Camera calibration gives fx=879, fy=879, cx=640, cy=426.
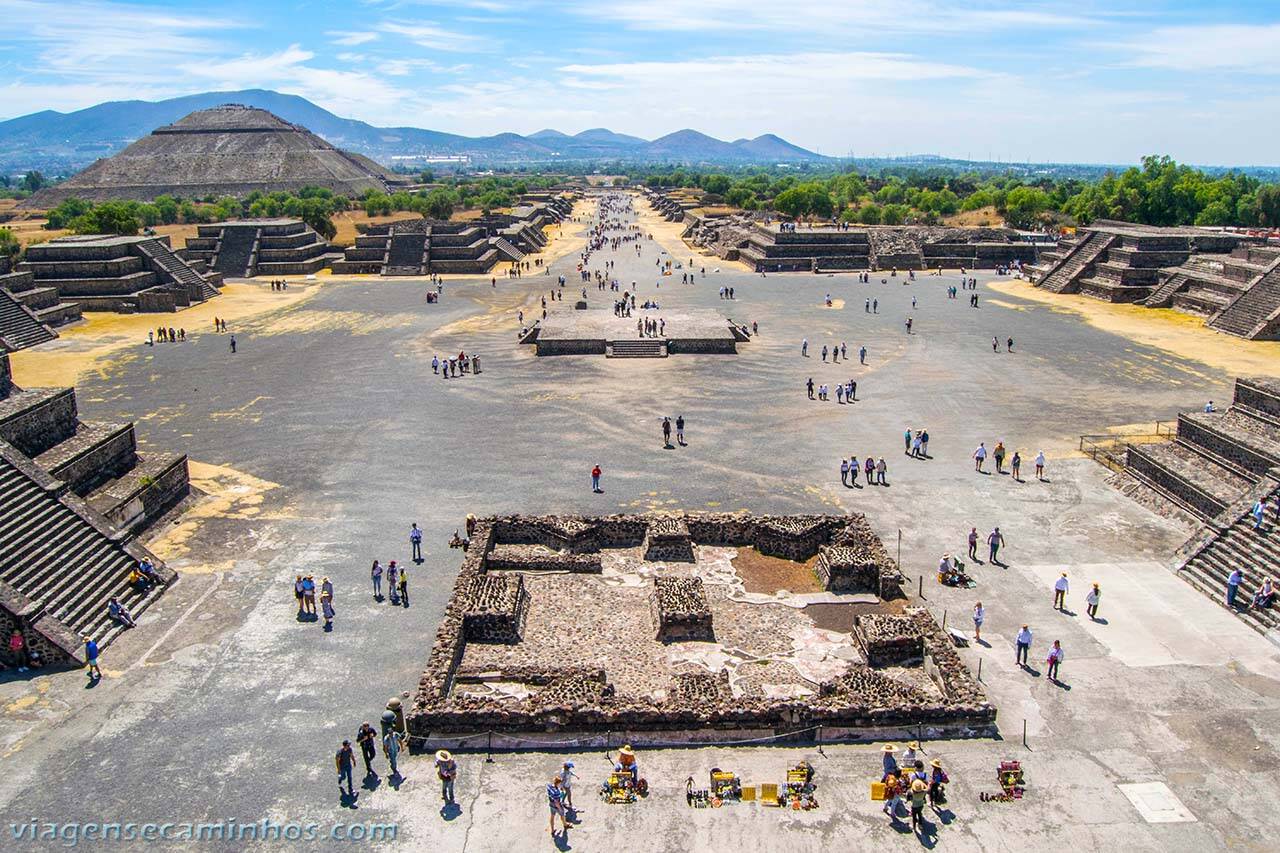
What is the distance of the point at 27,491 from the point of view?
21.8 meters

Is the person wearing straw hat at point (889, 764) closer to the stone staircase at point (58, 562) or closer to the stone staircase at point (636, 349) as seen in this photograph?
the stone staircase at point (58, 562)

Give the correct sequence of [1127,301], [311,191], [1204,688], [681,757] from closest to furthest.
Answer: [681,757] → [1204,688] → [1127,301] → [311,191]

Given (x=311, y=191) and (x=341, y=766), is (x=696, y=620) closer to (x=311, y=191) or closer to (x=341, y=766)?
(x=341, y=766)

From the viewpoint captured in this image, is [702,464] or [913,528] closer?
[913,528]

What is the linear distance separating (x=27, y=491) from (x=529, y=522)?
1243cm

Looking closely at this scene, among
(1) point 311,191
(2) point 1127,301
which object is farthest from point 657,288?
(1) point 311,191

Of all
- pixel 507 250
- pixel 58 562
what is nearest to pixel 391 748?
pixel 58 562

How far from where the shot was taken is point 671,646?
1936 cm

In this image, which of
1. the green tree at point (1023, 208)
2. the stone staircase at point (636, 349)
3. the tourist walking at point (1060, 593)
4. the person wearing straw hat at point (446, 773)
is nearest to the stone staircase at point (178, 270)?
the stone staircase at point (636, 349)

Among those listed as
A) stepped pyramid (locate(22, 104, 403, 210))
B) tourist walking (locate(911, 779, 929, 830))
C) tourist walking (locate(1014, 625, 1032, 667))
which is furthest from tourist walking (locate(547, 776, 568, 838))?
stepped pyramid (locate(22, 104, 403, 210))

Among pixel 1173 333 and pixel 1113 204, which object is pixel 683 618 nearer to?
pixel 1173 333

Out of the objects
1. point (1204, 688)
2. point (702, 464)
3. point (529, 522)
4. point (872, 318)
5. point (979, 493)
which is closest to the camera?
point (1204, 688)

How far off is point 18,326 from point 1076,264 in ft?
246

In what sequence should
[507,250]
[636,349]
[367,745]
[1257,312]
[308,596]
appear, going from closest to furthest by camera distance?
[367,745]
[308,596]
[636,349]
[1257,312]
[507,250]
